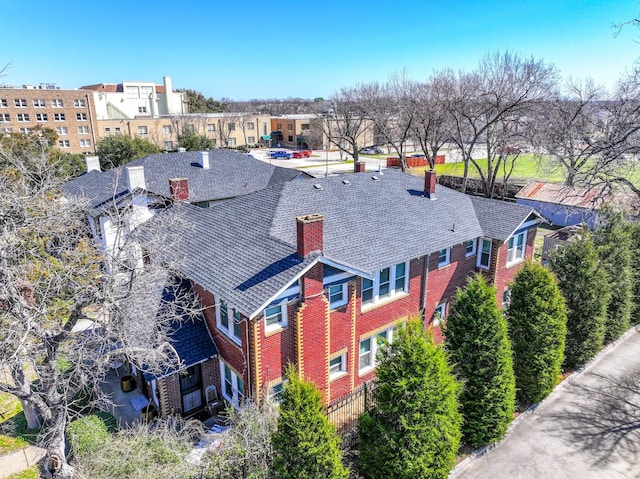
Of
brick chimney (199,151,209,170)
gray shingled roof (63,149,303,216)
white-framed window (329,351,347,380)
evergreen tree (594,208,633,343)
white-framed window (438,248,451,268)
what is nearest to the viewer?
white-framed window (329,351,347,380)

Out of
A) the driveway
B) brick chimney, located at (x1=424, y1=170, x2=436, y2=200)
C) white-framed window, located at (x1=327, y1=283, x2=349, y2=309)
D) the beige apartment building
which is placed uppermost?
the beige apartment building

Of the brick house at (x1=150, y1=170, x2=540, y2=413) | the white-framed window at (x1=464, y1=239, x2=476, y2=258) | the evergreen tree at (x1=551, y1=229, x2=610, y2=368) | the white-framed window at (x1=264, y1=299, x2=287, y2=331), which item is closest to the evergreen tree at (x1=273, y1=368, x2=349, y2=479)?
the brick house at (x1=150, y1=170, x2=540, y2=413)

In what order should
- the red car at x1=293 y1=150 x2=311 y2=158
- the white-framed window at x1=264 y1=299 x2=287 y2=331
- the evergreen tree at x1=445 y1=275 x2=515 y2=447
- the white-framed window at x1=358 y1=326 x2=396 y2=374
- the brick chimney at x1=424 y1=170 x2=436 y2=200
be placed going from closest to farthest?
the evergreen tree at x1=445 y1=275 x2=515 y2=447
the white-framed window at x1=264 y1=299 x2=287 y2=331
the white-framed window at x1=358 y1=326 x2=396 y2=374
the brick chimney at x1=424 y1=170 x2=436 y2=200
the red car at x1=293 y1=150 x2=311 y2=158

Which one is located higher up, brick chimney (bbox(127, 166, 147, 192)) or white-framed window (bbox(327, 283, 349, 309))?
brick chimney (bbox(127, 166, 147, 192))

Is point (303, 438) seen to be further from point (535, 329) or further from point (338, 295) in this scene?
point (535, 329)

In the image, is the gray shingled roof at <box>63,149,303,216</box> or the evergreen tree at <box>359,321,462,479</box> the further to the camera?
the gray shingled roof at <box>63,149,303,216</box>

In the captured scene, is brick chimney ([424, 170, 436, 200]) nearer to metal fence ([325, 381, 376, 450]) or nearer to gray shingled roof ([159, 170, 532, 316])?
gray shingled roof ([159, 170, 532, 316])

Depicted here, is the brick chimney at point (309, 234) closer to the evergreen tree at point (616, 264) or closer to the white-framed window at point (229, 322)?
the white-framed window at point (229, 322)

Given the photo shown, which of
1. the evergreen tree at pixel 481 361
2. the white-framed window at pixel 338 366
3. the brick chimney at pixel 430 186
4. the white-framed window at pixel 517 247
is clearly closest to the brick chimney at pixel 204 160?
the brick chimney at pixel 430 186
